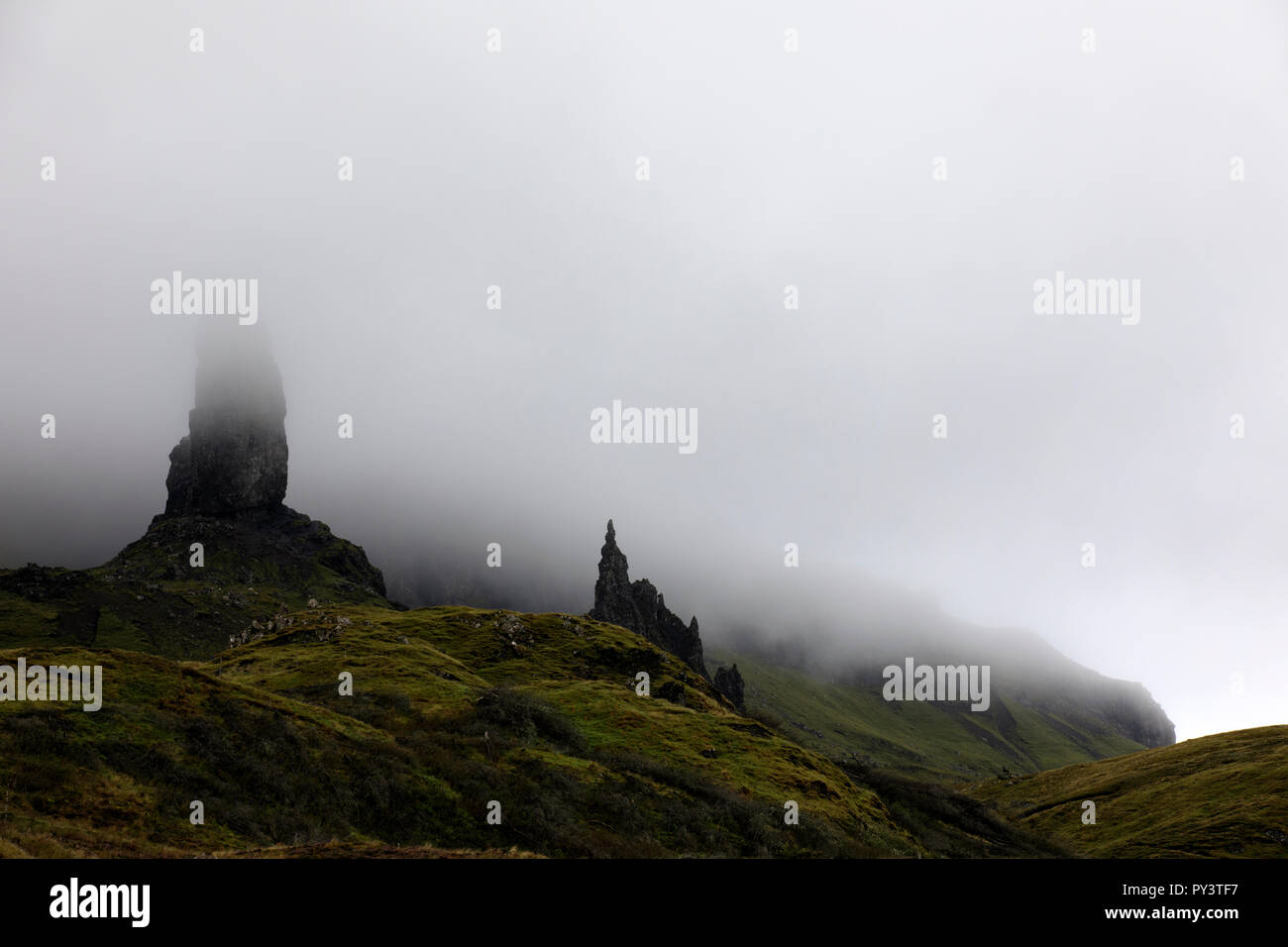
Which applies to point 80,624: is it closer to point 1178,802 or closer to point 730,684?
point 730,684

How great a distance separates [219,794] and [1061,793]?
329 ft

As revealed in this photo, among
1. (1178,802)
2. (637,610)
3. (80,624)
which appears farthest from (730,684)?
(80,624)

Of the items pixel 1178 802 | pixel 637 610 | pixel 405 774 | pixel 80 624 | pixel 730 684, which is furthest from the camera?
pixel 80 624

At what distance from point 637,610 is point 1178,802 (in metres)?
111

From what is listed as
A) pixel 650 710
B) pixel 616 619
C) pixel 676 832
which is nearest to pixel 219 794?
pixel 676 832

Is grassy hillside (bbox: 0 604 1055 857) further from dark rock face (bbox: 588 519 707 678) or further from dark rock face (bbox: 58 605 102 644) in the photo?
dark rock face (bbox: 58 605 102 644)

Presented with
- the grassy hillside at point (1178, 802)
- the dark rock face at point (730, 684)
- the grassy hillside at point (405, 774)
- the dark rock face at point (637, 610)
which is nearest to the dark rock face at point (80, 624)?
the grassy hillside at point (405, 774)

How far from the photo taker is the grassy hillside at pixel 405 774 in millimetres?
29688

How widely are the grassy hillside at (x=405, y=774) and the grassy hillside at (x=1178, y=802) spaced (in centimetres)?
A: 1062

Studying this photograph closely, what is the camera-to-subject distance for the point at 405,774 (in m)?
41.7

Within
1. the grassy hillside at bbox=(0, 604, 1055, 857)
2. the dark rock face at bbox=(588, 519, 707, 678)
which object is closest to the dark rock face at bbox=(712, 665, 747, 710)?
the dark rock face at bbox=(588, 519, 707, 678)

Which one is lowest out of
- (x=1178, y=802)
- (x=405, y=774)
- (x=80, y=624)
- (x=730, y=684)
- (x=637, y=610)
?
(x=730, y=684)

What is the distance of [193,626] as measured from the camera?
190 meters

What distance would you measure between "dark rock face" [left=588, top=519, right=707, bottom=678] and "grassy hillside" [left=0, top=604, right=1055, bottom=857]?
7423cm
